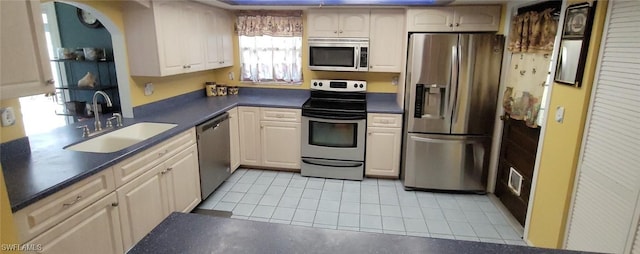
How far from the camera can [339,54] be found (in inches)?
150

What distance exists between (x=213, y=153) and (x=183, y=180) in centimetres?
54

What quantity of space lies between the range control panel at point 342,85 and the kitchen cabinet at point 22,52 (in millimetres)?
2954

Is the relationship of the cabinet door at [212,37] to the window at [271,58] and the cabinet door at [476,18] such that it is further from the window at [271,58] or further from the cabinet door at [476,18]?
the cabinet door at [476,18]

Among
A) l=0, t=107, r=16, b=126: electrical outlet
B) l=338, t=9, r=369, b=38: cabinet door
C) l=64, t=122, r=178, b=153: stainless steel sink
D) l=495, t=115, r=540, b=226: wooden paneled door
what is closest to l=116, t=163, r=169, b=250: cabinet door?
l=64, t=122, r=178, b=153: stainless steel sink

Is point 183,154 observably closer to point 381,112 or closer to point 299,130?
point 299,130


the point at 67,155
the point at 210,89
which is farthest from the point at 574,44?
the point at 210,89

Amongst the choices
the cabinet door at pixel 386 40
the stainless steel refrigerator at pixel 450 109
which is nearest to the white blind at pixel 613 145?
the stainless steel refrigerator at pixel 450 109

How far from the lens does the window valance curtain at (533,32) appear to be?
2477mm

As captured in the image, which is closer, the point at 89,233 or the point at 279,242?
the point at 279,242

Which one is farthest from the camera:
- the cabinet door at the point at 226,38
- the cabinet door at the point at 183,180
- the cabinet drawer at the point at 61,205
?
the cabinet door at the point at 226,38

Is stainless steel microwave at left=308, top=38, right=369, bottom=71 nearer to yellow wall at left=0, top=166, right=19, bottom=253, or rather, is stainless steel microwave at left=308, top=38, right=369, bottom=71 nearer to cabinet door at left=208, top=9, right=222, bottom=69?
cabinet door at left=208, top=9, right=222, bottom=69

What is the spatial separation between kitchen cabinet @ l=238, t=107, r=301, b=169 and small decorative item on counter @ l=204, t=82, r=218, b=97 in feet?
2.10

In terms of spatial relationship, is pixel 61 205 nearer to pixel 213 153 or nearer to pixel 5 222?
pixel 5 222

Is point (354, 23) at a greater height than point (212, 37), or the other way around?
point (354, 23)
